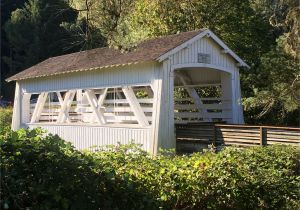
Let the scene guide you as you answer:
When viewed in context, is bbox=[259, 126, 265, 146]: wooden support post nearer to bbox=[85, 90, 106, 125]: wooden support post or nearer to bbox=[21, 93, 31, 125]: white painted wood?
bbox=[85, 90, 106, 125]: wooden support post

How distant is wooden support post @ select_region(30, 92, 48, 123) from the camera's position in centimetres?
2059

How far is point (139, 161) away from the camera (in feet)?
20.4

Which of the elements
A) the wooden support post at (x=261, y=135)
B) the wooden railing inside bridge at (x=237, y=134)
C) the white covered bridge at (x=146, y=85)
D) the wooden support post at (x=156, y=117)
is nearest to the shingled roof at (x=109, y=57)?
the white covered bridge at (x=146, y=85)

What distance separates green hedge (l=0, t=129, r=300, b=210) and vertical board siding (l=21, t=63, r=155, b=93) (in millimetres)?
7132

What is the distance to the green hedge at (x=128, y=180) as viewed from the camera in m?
4.35

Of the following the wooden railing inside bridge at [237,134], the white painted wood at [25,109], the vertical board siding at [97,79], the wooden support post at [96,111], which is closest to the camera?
the wooden railing inside bridge at [237,134]

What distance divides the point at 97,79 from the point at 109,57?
2.89 ft

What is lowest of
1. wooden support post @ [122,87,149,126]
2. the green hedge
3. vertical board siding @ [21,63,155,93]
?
the green hedge

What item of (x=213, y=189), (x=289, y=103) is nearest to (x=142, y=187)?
(x=213, y=189)

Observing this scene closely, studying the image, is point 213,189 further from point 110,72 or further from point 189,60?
point 110,72

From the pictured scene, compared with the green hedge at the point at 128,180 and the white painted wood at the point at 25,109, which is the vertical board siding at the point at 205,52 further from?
the white painted wood at the point at 25,109

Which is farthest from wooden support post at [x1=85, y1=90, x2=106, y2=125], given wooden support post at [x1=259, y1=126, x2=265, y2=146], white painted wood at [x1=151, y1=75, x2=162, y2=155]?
wooden support post at [x1=259, y1=126, x2=265, y2=146]

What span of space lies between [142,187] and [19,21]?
50.4m

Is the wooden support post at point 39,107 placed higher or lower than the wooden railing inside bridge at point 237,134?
higher
